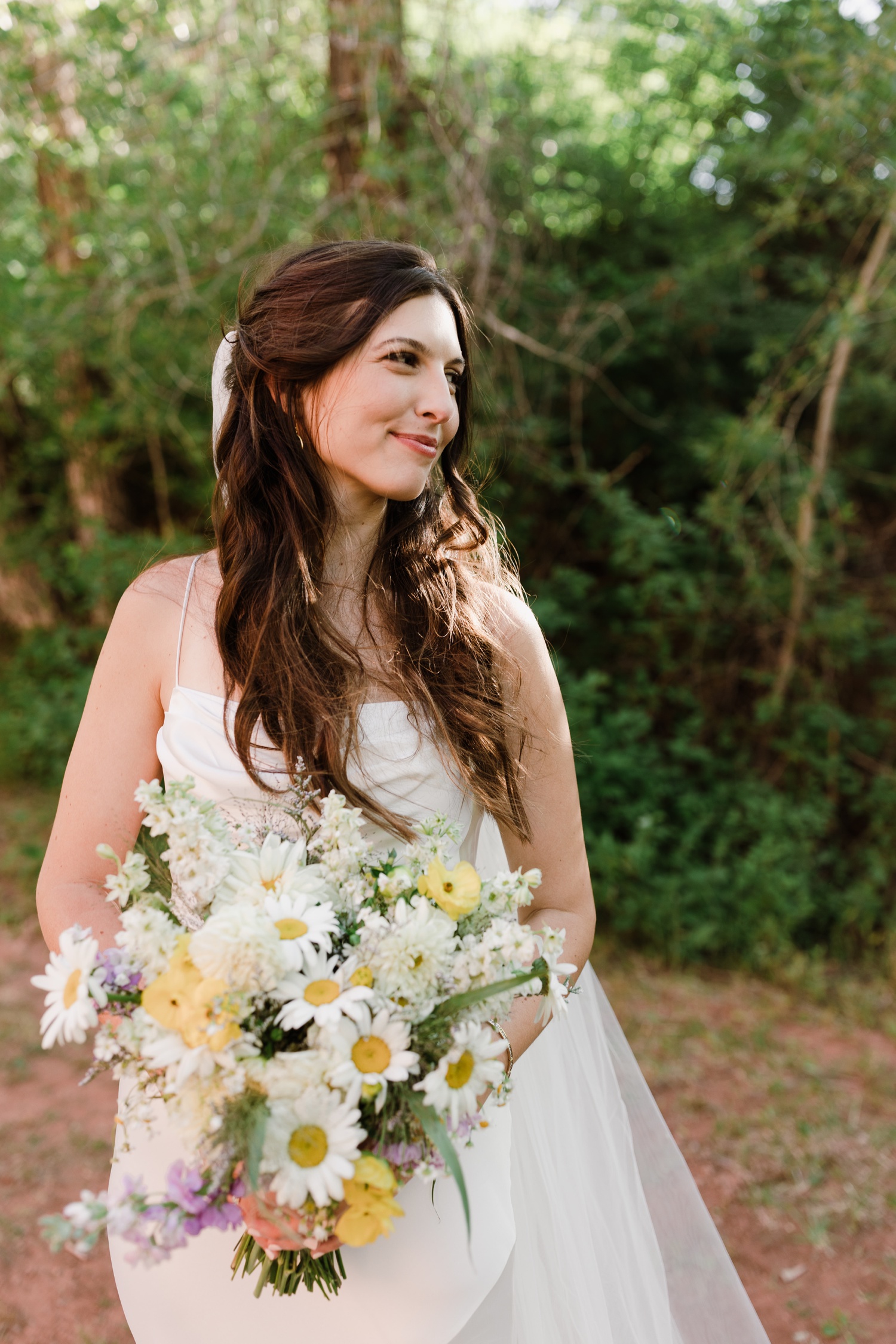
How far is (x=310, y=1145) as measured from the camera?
107 centimetres

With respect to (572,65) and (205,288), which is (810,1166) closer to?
(205,288)

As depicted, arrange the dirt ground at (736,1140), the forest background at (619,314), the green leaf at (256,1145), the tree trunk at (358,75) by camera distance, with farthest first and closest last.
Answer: the forest background at (619,314) → the tree trunk at (358,75) → the dirt ground at (736,1140) → the green leaf at (256,1145)

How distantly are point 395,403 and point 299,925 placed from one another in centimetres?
101

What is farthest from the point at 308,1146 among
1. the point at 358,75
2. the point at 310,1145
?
the point at 358,75

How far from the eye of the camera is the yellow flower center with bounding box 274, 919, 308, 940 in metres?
1.12

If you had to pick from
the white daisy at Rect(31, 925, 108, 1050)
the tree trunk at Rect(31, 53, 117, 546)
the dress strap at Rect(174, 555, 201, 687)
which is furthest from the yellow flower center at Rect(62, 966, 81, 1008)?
the tree trunk at Rect(31, 53, 117, 546)

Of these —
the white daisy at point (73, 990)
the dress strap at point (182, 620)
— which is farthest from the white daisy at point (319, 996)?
the dress strap at point (182, 620)

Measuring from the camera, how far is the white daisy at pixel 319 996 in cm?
108

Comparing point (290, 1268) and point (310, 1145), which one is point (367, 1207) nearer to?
point (310, 1145)

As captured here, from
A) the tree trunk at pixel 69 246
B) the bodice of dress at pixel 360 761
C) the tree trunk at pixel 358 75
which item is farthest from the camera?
the tree trunk at pixel 69 246

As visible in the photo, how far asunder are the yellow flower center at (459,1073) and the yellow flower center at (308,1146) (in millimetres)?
155

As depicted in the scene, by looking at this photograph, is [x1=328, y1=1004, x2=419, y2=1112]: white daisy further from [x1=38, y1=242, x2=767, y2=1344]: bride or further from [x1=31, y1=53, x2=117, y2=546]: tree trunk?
[x1=31, y1=53, x2=117, y2=546]: tree trunk

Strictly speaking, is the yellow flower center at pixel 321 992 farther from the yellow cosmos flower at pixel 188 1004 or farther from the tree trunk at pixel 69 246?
the tree trunk at pixel 69 246

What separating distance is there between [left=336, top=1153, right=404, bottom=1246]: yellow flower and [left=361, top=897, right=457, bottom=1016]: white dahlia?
0.17 metres
